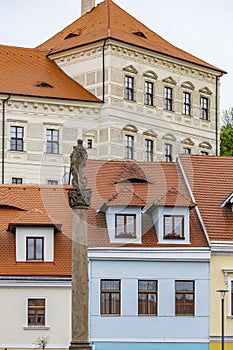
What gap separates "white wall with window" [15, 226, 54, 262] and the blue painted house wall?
1.89m

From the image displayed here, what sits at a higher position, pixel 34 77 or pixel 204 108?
pixel 34 77

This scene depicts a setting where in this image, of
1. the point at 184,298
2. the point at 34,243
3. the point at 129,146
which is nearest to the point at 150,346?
the point at 184,298

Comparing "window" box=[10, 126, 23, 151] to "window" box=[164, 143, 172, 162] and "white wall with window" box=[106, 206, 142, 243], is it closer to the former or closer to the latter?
"window" box=[164, 143, 172, 162]

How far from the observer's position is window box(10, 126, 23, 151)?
69188 mm

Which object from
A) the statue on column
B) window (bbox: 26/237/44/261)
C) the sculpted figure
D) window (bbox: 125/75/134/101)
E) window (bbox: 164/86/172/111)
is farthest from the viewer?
window (bbox: 164/86/172/111)

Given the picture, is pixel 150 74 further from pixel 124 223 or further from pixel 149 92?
pixel 124 223

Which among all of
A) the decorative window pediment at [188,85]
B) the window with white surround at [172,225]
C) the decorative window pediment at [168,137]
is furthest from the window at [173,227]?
the decorative window pediment at [188,85]

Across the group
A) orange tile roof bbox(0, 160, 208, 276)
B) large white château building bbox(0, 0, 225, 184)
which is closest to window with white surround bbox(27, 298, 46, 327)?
orange tile roof bbox(0, 160, 208, 276)

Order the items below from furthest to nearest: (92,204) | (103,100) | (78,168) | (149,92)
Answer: (149,92), (103,100), (92,204), (78,168)

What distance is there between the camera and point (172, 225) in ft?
138

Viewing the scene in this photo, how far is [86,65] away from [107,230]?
3095 centimetres

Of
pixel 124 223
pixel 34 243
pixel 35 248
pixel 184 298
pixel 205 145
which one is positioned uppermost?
pixel 205 145

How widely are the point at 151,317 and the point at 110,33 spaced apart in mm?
32872

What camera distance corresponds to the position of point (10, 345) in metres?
40.1
